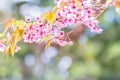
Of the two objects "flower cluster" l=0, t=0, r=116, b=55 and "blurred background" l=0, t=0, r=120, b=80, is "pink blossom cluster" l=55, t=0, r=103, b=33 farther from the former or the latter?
"blurred background" l=0, t=0, r=120, b=80

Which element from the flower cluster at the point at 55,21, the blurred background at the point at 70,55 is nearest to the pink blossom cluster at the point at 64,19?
the flower cluster at the point at 55,21

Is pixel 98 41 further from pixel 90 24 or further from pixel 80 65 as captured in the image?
pixel 90 24

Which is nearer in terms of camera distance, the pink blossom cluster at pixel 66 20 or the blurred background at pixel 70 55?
the pink blossom cluster at pixel 66 20

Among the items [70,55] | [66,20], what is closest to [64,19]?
[66,20]

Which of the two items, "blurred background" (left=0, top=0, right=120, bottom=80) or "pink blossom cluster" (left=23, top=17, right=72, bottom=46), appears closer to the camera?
"pink blossom cluster" (left=23, top=17, right=72, bottom=46)

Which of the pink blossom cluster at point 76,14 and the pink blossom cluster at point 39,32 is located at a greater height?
the pink blossom cluster at point 76,14

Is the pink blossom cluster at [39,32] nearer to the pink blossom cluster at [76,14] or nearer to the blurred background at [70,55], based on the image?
the pink blossom cluster at [76,14]

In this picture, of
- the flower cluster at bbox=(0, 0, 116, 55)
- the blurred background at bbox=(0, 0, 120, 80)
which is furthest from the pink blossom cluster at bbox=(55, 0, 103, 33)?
the blurred background at bbox=(0, 0, 120, 80)

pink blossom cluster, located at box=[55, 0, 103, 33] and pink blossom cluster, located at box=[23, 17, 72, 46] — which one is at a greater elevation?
pink blossom cluster, located at box=[55, 0, 103, 33]

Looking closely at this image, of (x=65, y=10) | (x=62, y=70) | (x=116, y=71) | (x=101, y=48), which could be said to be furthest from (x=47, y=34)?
(x=62, y=70)
